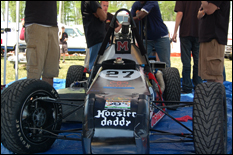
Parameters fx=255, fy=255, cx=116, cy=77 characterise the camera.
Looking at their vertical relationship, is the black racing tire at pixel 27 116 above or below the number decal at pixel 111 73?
below

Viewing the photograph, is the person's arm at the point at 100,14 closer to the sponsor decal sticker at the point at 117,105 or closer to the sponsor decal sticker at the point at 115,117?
the sponsor decal sticker at the point at 117,105

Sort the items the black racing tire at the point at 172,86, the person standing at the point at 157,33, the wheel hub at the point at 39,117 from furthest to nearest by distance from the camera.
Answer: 1. the person standing at the point at 157,33
2. the black racing tire at the point at 172,86
3. the wheel hub at the point at 39,117

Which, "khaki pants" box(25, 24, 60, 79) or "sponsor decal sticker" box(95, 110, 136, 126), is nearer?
"sponsor decal sticker" box(95, 110, 136, 126)

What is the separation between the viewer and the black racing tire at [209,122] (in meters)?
2.02

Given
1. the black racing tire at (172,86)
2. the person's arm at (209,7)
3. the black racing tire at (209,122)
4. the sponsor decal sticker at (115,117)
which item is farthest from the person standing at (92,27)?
the black racing tire at (209,122)

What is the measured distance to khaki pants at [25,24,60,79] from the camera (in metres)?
3.81

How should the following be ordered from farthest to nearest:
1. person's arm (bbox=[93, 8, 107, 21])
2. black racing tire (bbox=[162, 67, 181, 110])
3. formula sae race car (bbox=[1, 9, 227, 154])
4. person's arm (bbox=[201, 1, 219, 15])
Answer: person's arm (bbox=[93, 8, 107, 21]), black racing tire (bbox=[162, 67, 181, 110]), person's arm (bbox=[201, 1, 219, 15]), formula sae race car (bbox=[1, 9, 227, 154])

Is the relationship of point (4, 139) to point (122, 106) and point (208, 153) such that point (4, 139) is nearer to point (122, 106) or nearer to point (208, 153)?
point (122, 106)

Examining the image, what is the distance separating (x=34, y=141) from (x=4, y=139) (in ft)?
0.84

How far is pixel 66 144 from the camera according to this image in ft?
8.69

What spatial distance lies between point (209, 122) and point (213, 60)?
1.89m

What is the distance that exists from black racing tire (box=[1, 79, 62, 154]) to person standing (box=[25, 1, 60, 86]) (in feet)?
4.71

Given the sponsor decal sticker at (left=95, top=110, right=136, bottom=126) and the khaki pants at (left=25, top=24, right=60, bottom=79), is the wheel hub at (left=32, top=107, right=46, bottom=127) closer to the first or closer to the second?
the sponsor decal sticker at (left=95, top=110, right=136, bottom=126)

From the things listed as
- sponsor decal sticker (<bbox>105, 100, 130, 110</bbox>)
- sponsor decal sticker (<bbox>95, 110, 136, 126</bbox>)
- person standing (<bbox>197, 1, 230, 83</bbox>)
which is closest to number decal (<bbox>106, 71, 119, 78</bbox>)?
sponsor decal sticker (<bbox>105, 100, 130, 110</bbox>)
